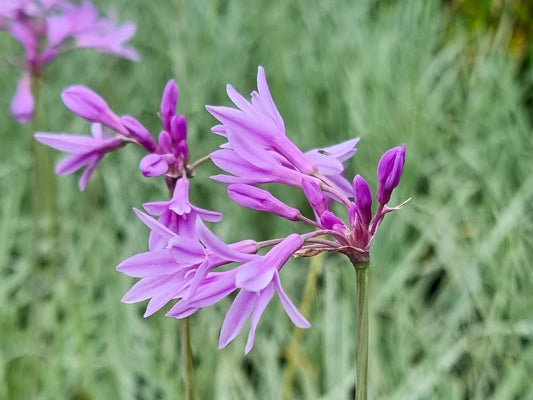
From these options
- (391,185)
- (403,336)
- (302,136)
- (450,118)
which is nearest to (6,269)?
(302,136)

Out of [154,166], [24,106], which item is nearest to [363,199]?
[154,166]

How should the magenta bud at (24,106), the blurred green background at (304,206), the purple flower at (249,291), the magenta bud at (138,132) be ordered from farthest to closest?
the blurred green background at (304,206) < the magenta bud at (24,106) < the magenta bud at (138,132) < the purple flower at (249,291)

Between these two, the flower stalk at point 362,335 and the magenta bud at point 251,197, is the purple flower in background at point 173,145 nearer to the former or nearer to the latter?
the magenta bud at point 251,197

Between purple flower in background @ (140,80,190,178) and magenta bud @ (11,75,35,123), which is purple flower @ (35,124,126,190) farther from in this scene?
magenta bud @ (11,75,35,123)

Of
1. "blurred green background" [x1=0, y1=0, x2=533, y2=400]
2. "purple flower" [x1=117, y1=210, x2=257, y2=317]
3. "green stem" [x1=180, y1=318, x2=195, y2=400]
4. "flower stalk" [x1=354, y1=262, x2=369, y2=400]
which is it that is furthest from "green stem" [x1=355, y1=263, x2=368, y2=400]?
"blurred green background" [x1=0, y1=0, x2=533, y2=400]

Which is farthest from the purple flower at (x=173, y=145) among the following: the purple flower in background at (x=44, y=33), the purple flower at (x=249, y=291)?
the purple flower in background at (x=44, y=33)

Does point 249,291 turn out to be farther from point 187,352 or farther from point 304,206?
point 304,206
